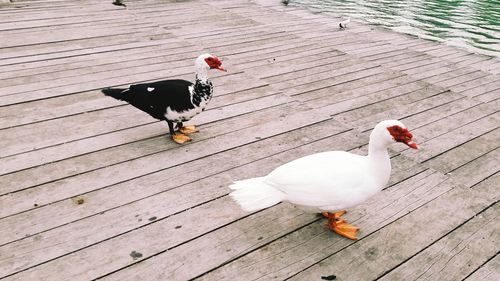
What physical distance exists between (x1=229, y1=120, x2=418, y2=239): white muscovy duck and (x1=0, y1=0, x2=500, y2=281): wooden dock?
31cm

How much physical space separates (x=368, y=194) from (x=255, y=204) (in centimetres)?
70

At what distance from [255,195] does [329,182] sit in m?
0.46

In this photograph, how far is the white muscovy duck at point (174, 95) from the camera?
320 cm

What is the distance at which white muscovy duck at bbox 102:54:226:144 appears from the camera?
320cm

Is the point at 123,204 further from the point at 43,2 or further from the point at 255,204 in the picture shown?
the point at 43,2

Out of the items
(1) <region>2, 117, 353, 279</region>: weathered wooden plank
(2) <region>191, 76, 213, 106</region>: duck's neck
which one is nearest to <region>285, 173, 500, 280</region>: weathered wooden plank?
(1) <region>2, 117, 353, 279</region>: weathered wooden plank

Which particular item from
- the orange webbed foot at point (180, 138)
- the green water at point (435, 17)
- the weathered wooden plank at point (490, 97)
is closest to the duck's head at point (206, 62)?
the orange webbed foot at point (180, 138)

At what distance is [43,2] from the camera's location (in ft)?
24.5

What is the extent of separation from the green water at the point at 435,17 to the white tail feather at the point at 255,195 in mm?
8029

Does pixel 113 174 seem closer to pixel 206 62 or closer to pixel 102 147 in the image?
pixel 102 147

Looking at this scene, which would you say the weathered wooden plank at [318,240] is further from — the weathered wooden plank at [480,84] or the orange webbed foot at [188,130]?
the weathered wooden plank at [480,84]

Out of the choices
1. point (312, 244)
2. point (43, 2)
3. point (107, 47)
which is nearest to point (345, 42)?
point (107, 47)

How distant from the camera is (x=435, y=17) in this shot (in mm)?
11672

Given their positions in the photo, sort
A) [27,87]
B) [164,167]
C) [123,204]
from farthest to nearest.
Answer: [27,87], [164,167], [123,204]
